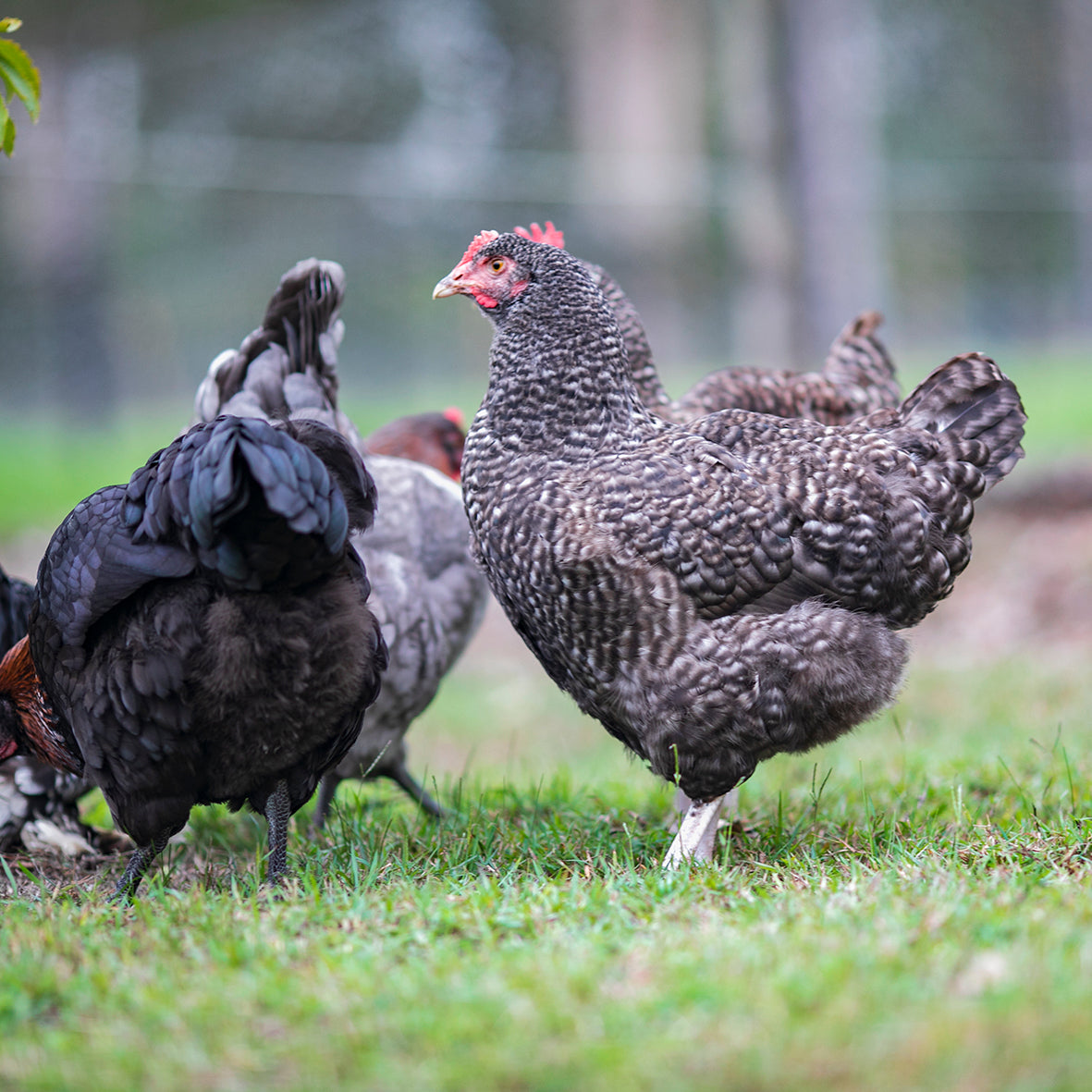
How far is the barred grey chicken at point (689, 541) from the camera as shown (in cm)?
329

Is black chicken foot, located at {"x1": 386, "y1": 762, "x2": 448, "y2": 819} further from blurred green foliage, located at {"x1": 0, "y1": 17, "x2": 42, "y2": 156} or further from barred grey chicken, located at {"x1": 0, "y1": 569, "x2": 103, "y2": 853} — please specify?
blurred green foliage, located at {"x1": 0, "y1": 17, "x2": 42, "y2": 156}

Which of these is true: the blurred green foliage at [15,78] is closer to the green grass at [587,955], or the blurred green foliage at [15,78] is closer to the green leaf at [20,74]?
the green leaf at [20,74]

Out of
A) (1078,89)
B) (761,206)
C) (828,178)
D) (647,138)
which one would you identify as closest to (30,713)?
(828,178)

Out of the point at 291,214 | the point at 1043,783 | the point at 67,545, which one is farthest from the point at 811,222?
the point at 67,545

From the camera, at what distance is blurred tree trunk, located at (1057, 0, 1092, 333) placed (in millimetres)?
13680

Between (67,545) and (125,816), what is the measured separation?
0.78m

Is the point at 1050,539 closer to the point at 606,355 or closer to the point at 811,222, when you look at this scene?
the point at 811,222

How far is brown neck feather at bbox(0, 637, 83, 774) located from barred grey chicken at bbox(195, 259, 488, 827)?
3.28 feet

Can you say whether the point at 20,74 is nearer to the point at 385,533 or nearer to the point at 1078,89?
the point at 385,533

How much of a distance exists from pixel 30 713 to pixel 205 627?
109cm

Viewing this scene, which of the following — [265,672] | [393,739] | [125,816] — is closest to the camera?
[265,672]

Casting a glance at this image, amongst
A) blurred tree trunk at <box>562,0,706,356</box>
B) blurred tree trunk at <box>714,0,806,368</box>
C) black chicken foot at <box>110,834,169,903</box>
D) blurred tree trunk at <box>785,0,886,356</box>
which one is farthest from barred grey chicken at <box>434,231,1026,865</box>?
blurred tree trunk at <box>562,0,706,356</box>

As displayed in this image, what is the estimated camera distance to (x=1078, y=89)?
15.5 metres

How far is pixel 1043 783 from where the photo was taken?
410 cm
